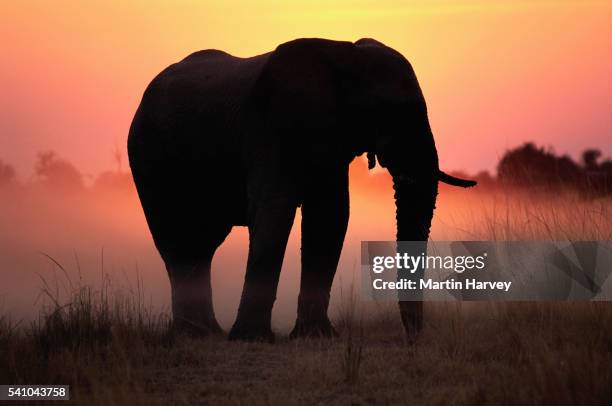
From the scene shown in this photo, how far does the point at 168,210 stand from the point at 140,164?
0.65 m

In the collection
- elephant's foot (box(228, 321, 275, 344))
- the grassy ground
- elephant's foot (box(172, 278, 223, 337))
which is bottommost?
the grassy ground

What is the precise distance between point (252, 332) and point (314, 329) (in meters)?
0.80

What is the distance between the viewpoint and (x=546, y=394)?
7.75m

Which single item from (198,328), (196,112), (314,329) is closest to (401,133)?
(314,329)

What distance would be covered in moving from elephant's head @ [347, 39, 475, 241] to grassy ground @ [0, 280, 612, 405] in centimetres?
112

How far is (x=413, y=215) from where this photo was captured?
427 inches

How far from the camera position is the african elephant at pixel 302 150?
1084 centimetres

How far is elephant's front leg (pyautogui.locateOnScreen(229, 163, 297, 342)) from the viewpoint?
36.2ft

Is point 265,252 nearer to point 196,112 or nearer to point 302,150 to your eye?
A: point 302,150

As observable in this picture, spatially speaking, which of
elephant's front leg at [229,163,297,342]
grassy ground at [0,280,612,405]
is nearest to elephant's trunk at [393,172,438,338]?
grassy ground at [0,280,612,405]

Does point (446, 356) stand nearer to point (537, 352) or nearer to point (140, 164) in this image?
point (537, 352)

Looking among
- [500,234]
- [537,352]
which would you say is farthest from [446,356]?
[500,234]

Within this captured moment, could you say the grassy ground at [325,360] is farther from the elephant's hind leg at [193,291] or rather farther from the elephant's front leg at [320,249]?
the elephant's hind leg at [193,291]

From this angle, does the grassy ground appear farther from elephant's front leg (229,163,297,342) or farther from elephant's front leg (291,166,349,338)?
elephant's front leg (291,166,349,338)
